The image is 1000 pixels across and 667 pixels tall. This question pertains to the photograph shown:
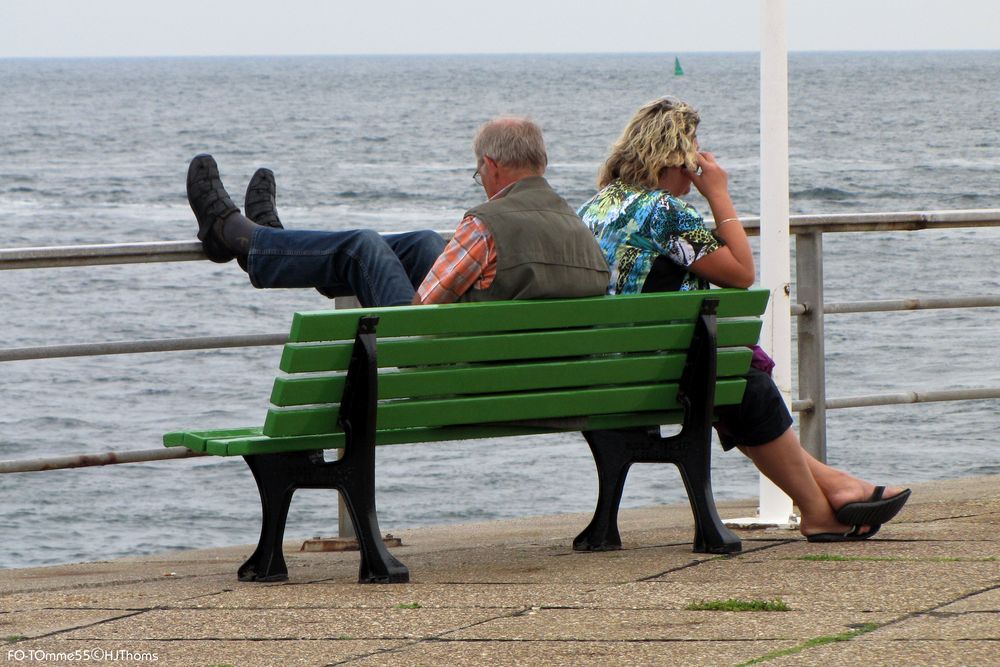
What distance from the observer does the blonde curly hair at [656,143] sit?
181 inches

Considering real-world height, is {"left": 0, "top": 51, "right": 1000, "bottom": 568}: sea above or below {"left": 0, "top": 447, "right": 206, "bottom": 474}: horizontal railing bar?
below

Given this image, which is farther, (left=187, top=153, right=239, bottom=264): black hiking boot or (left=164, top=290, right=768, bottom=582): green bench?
(left=187, top=153, right=239, bottom=264): black hiking boot

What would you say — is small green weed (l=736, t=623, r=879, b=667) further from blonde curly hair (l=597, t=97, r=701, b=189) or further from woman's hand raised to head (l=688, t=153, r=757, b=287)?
blonde curly hair (l=597, t=97, r=701, b=189)

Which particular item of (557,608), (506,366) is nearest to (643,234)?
(506,366)

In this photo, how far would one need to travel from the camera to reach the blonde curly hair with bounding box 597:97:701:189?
4.59 meters

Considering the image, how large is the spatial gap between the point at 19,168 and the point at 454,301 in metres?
53.6

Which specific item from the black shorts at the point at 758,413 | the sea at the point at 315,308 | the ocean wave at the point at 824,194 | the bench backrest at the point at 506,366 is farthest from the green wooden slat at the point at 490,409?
the ocean wave at the point at 824,194

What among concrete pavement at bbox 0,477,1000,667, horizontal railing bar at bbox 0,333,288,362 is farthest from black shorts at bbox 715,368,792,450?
horizontal railing bar at bbox 0,333,288,362

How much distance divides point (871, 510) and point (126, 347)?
2241 millimetres

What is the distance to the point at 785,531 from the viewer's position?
200 inches

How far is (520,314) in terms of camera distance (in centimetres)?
423

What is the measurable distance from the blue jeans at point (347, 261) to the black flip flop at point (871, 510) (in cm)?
139

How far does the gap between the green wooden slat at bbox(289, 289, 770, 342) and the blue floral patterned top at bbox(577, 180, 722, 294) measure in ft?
0.57

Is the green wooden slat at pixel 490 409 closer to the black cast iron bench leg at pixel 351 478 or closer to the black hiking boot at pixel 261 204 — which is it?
the black cast iron bench leg at pixel 351 478
